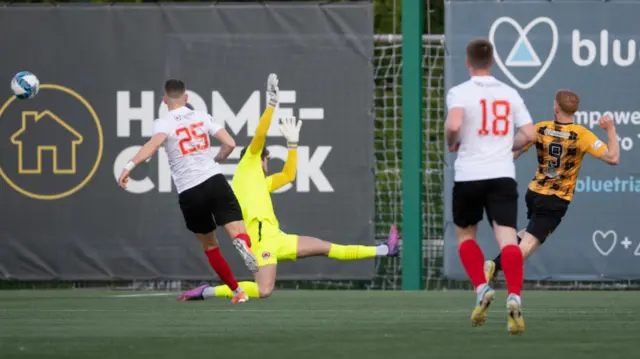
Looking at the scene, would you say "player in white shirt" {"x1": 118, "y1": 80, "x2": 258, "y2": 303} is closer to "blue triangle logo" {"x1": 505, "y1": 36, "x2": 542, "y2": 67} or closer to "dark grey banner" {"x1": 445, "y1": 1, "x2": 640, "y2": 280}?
"dark grey banner" {"x1": 445, "y1": 1, "x2": 640, "y2": 280}

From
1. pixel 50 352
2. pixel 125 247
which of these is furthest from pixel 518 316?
pixel 125 247

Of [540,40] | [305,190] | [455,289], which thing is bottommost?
[455,289]

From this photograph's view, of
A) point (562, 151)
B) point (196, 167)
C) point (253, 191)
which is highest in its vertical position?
point (562, 151)

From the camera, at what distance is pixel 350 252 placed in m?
12.4

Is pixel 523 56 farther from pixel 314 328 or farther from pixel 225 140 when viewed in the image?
pixel 314 328

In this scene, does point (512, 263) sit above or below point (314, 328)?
above

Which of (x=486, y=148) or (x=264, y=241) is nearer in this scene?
(x=486, y=148)

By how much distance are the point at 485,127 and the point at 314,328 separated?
5.23 ft

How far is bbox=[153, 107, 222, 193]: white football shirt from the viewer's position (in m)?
10.6

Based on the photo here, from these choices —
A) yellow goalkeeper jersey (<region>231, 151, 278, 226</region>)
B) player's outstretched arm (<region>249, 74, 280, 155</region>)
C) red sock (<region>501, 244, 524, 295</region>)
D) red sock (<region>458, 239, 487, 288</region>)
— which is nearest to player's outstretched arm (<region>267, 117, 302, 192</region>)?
yellow goalkeeper jersey (<region>231, 151, 278, 226</region>)

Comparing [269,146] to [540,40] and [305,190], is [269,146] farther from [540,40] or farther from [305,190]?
[540,40]

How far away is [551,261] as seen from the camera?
13.2 meters

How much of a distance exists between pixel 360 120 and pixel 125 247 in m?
2.70

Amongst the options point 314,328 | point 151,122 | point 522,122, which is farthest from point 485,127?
point 151,122
